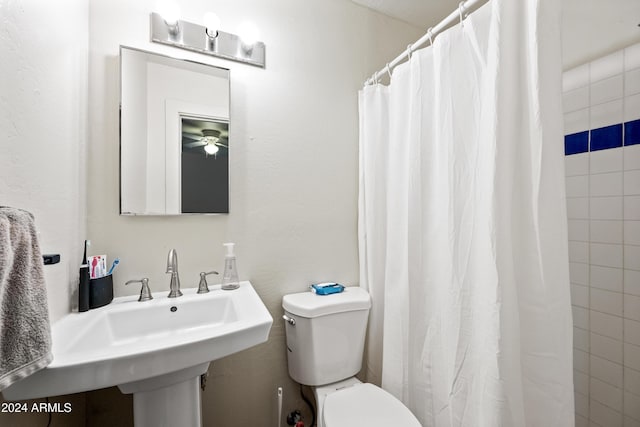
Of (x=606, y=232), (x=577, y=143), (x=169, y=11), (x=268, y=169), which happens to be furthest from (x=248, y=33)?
(x=606, y=232)

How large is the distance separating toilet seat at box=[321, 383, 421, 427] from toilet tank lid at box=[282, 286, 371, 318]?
13.0 inches

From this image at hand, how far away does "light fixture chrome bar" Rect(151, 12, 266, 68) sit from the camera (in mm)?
1157

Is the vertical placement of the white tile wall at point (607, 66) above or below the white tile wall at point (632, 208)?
above

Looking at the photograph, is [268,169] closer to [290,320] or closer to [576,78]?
[290,320]

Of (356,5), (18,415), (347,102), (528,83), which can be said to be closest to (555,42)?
(528,83)

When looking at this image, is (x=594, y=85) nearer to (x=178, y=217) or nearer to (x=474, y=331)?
(x=474, y=331)

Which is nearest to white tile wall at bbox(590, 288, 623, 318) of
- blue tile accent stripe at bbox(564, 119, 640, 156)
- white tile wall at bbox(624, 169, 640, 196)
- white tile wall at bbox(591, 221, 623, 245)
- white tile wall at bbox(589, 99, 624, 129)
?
white tile wall at bbox(591, 221, 623, 245)

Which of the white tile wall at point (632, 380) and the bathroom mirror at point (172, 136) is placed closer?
the bathroom mirror at point (172, 136)

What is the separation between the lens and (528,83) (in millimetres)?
788

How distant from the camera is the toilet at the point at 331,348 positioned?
1137 millimetres

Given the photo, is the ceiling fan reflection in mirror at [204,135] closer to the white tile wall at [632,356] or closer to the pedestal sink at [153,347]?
the pedestal sink at [153,347]

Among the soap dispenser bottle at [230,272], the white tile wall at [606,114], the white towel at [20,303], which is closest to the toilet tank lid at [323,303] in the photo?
the soap dispenser bottle at [230,272]

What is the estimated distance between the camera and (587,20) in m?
1.24

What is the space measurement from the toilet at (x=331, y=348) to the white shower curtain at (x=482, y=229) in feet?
0.47
